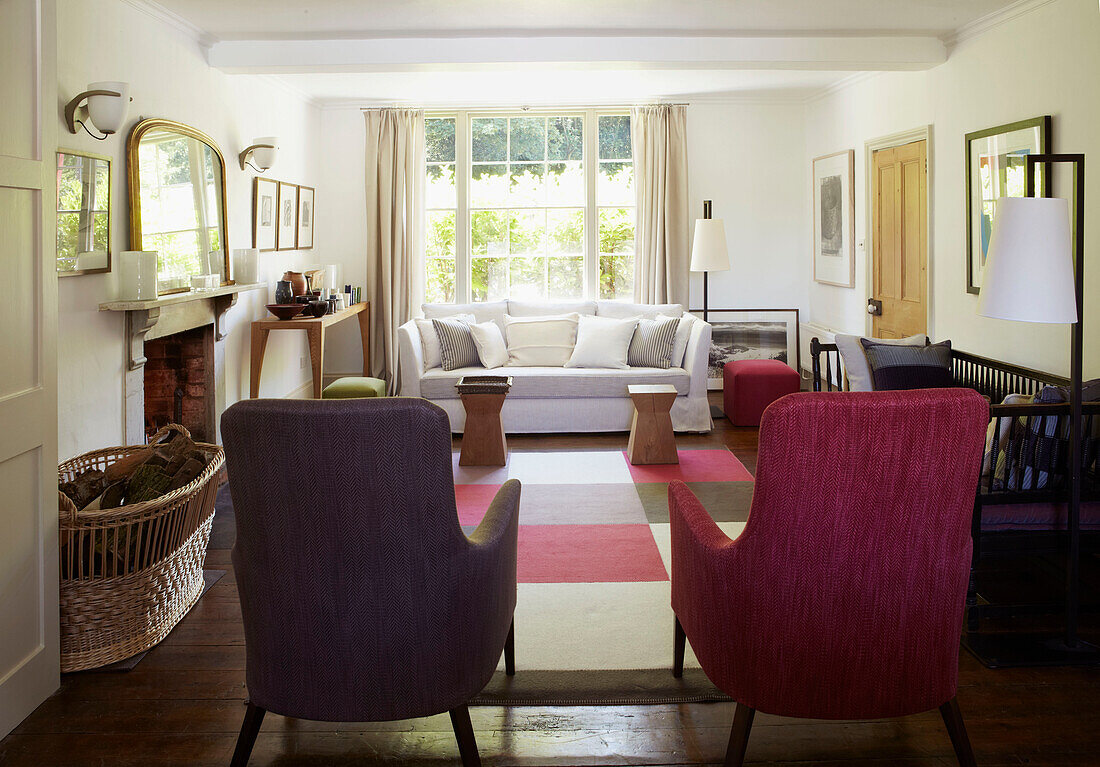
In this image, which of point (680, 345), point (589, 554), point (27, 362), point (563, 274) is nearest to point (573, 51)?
point (680, 345)

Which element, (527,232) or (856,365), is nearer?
(856,365)

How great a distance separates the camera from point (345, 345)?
26.7 ft

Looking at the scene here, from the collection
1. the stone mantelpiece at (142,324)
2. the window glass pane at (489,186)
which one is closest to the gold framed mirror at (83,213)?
the stone mantelpiece at (142,324)

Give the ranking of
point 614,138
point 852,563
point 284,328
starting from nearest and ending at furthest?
point 852,563 < point 284,328 < point 614,138

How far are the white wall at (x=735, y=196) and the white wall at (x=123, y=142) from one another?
1.31 m

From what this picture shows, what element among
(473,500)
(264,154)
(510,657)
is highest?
(264,154)

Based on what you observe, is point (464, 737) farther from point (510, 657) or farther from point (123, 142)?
point (123, 142)

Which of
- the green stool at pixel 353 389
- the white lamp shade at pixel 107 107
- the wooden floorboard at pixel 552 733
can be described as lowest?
the wooden floorboard at pixel 552 733

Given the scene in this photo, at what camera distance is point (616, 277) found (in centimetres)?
813

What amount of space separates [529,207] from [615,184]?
30.8 inches

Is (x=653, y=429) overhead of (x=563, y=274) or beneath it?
beneath

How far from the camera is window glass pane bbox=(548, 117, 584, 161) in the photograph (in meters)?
7.98

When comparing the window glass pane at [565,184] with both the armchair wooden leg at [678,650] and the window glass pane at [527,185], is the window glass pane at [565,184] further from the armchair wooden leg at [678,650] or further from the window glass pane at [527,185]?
the armchair wooden leg at [678,650]

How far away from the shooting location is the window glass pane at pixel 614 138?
7.97 meters
